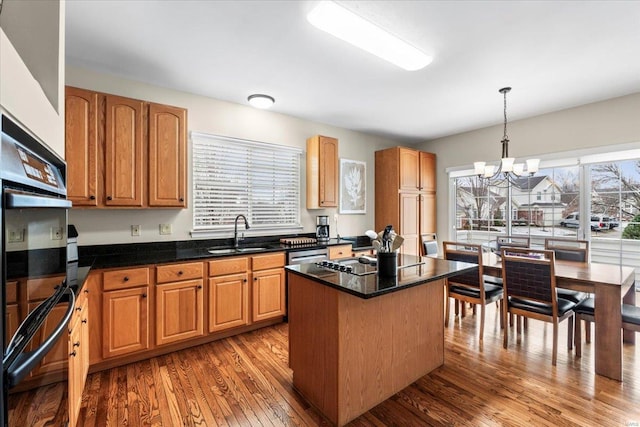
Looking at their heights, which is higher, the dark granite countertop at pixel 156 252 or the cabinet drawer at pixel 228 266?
the dark granite countertop at pixel 156 252

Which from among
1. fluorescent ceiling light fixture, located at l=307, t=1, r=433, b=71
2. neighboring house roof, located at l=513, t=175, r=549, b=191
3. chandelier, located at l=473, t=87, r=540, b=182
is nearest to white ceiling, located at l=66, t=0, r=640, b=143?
fluorescent ceiling light fixture, located at l=307, t=1, r=433, b=71

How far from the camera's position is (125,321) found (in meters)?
2.40

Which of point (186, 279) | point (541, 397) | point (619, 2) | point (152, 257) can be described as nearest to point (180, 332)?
point (186, 279)

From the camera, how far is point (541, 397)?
2.02 m

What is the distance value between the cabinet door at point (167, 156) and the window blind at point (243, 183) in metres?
0.38

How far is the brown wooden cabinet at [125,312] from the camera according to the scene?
7.63 feet

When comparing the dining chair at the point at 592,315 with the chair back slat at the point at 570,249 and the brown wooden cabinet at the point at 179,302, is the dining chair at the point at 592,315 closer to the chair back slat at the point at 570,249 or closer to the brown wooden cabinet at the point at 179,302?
the chair back slat at the point at 570,249

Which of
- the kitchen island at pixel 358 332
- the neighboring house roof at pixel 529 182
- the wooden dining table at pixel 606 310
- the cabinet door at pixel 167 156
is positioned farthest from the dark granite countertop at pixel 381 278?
the neighboring house roof at pixel 529 182

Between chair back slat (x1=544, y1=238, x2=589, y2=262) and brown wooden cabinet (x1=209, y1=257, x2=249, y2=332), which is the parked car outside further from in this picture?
brown wooden cabinet (x1=209, y1=257, x2=249, y2=332)

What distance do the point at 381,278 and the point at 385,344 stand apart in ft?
1.70

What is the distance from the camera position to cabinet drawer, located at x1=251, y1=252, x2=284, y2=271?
10.2 ft

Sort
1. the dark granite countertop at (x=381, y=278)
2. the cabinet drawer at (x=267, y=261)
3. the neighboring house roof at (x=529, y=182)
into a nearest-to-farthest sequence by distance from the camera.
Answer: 1. the dark granite countertop at (x=381, y=278)
2. the cabinet drawer at (x=267, y=261)
3. the neighboring house roof at (x=529, y=182)

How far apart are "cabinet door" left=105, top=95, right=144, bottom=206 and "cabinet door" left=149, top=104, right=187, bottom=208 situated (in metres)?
0.09

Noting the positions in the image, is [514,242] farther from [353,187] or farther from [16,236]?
[16,236]
